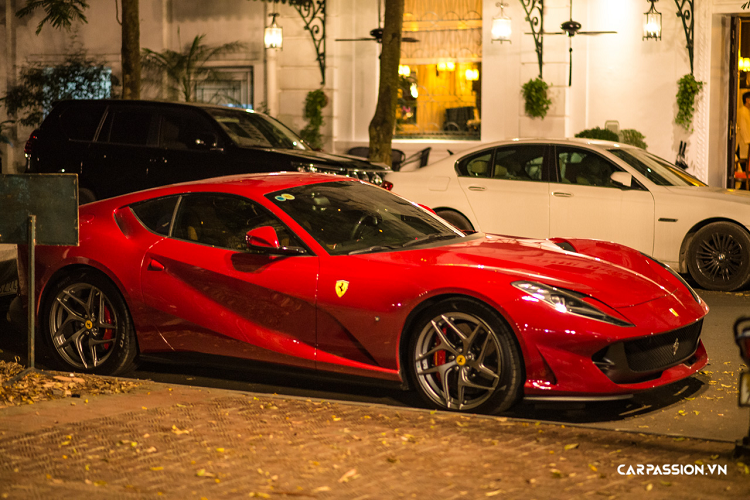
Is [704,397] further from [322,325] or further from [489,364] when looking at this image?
[322,325]

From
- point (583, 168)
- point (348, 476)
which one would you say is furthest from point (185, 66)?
point (348, 476)

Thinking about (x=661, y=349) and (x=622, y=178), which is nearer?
(x=661, y=349)

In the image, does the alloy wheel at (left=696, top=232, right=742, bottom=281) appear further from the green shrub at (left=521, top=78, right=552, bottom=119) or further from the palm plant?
the palm plant

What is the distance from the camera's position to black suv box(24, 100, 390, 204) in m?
12.0

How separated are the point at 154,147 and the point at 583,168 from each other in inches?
217

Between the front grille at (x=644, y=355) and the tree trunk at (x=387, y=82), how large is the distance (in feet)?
30.3

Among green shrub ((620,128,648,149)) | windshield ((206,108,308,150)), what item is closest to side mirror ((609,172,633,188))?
windshield ((206,108,308,150))

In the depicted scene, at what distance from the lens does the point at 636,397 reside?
19.7ft

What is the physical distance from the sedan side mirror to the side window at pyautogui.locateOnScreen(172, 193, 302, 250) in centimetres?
21

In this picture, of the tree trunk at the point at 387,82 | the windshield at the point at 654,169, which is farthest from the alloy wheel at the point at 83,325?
the tree trunk at the point at 387,82

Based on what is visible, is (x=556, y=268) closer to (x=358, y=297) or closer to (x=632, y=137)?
(x=358, y=297)

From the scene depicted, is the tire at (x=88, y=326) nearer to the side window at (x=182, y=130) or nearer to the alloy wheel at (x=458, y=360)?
the alloy wheel at (x=458, y=360)

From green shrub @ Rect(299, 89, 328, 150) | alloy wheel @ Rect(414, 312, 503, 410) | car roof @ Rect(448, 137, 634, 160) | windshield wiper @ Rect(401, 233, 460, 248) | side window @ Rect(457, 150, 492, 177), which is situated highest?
green shrub @ Rect(299, 89, 328, 150)

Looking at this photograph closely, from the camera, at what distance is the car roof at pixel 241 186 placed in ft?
21.1
